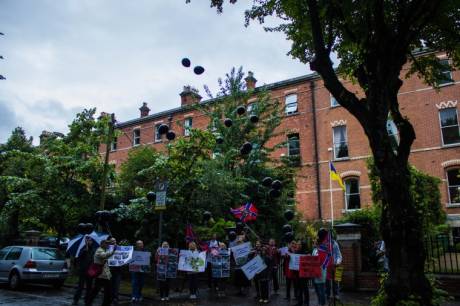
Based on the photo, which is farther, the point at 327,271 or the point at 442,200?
the point at 442,200

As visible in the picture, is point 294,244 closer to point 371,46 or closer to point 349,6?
point 371,46

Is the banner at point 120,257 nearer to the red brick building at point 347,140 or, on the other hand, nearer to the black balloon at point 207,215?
the black balloon at point 207,215

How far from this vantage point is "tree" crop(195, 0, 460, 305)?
7.63m

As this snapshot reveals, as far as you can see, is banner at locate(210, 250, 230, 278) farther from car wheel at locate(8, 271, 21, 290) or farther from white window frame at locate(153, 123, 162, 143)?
white window frame at locate(153, 123, 162, 143)

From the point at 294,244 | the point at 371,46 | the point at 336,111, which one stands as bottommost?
the point at 294,244

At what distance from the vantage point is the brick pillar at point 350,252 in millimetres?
12859

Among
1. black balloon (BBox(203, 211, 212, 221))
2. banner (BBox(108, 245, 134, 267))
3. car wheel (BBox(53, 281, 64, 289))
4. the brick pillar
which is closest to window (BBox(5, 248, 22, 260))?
car wheel (BBox(53, 281, 64, 289))

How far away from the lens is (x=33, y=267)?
14109 millimetres

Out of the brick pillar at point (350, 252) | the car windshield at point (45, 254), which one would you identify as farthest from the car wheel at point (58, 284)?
the brick pillar at point (350, 252)

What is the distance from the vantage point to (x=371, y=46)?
9312 millimetres

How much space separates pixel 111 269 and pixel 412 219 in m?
8.10

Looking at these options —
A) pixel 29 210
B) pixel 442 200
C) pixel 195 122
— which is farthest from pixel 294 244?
pixel 195 122

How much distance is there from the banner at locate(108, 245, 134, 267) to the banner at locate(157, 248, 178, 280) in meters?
0.98

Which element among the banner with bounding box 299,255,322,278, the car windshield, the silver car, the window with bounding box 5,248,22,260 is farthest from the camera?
the window with bounding box 5,248,22,260
